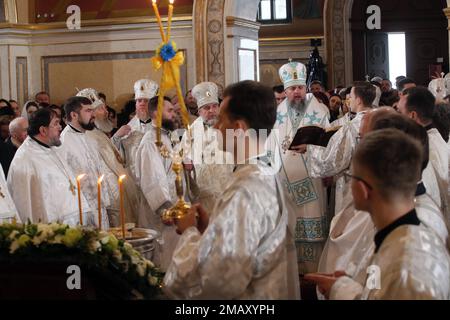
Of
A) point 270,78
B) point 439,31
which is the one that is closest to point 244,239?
point 270,78

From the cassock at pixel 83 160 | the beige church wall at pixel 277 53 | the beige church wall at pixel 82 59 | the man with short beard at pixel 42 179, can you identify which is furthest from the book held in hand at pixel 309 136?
the beige church wall at pixel 277 53

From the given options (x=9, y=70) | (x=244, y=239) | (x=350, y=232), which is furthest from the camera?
(x=9, y=70)

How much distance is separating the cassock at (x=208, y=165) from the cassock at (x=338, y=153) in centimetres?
84

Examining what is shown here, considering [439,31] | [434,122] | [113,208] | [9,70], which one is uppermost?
[439,31]

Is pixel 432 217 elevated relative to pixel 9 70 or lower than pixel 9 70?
lower

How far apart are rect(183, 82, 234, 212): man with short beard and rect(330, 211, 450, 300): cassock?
10.2 feet

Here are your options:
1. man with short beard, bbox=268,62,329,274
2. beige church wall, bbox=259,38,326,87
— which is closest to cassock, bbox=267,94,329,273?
man with short beard, bbox=268,62,329,274

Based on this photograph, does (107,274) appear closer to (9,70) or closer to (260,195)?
(260,195)

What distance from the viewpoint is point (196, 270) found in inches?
123

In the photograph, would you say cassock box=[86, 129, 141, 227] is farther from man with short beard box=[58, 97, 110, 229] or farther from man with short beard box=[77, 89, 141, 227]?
man with short beard box=[58, 97, 110, 229]

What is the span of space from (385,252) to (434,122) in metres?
3.55

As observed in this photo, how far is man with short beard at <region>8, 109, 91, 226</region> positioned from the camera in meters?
6.18

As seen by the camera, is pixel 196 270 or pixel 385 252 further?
pixel 196 270

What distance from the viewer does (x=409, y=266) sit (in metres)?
2.50
